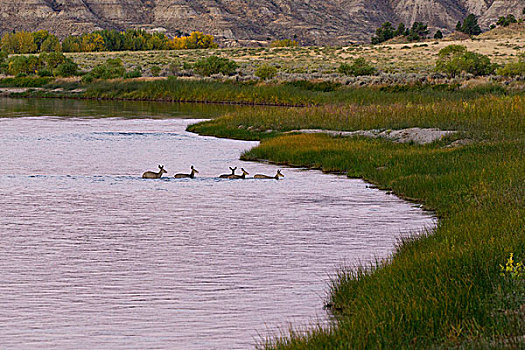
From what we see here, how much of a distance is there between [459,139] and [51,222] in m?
14.8

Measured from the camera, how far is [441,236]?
44.5 ft

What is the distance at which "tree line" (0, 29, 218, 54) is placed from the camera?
164375 mm

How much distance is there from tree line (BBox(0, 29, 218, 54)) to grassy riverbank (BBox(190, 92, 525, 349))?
13685 centimetres

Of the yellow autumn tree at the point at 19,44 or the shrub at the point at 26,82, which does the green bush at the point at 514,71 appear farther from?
the yellow autumn tree at the point at 19,44

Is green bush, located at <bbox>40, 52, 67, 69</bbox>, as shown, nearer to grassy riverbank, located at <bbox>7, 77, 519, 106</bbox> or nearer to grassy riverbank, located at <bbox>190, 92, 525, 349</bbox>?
grassy riverbank, located at <bbox>7, 77, 519, 106</bbox>

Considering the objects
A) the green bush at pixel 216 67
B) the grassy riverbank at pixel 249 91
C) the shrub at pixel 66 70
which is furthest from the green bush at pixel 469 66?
the shrub at pixel 66 70

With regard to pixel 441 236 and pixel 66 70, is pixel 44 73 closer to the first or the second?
pixel 66 70

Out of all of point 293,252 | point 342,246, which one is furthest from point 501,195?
point 293,252

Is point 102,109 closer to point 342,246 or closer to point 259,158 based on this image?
point 259,158

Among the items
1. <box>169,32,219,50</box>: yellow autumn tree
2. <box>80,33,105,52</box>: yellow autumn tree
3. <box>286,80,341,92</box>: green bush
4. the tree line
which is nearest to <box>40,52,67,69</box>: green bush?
<box>286,80,341,92</box>: green bush

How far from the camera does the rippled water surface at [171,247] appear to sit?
1036 centimetres

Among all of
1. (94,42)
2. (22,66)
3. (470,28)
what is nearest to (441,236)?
(22,66)

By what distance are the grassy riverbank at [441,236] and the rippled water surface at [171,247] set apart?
902mm

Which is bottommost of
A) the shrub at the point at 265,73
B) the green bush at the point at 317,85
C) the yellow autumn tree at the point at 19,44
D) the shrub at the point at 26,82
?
the shrub at the point at 26,82
